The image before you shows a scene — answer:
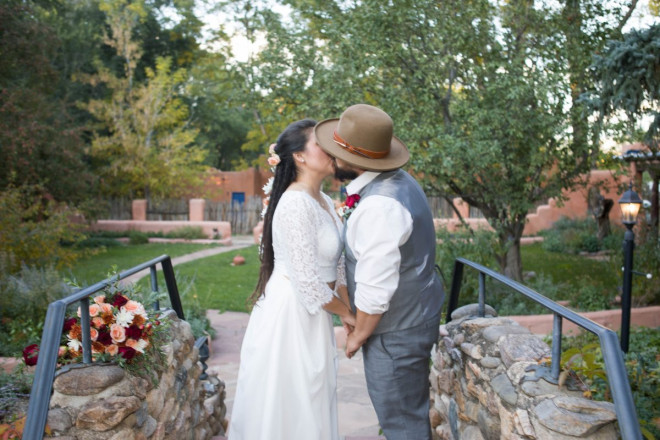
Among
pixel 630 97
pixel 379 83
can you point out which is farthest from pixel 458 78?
pixel 630 97

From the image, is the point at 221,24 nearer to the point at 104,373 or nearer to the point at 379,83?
the point at 379,83

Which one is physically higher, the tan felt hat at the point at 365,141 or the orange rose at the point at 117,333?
the tan felt hat at the point at 365,141

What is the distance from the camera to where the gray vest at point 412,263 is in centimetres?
266

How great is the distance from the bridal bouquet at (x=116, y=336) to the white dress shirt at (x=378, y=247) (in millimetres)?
953

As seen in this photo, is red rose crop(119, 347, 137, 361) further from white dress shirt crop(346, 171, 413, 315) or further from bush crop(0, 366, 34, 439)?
white dress shirt crop(346, 171, 413, 315)

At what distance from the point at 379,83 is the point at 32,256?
17.5ft

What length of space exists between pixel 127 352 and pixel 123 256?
12358 millimetres

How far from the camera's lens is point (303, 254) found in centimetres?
289

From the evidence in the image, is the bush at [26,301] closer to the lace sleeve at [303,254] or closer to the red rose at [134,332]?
the red rose at [134,332]

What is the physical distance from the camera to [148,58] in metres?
22.9

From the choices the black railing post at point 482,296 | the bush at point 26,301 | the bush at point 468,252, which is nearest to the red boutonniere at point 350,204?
the black railing post at point 482,296

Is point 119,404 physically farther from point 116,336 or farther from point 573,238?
point 573,238

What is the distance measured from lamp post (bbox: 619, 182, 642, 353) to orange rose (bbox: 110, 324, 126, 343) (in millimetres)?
4605

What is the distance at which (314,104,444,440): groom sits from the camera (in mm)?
2635
